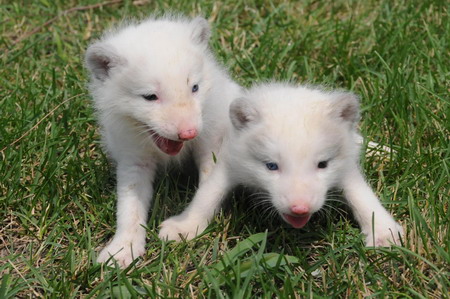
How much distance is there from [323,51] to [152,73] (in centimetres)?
227

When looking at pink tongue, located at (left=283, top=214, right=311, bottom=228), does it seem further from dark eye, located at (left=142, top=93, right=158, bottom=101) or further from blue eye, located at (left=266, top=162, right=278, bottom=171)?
dark eye, located at (left=142, top=93, right=158, bottom=101)

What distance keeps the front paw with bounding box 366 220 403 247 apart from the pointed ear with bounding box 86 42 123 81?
1.82m

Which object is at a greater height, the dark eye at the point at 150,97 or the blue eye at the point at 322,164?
the dark eye at the point at 150,97

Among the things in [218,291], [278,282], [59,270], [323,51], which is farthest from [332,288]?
[323,51]

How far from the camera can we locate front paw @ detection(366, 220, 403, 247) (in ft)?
13.5

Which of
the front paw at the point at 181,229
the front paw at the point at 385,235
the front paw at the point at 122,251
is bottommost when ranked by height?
the front paw at the point at 122,251

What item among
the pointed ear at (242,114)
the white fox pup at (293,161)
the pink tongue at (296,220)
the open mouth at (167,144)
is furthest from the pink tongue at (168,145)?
the pink tongue at (296,220)

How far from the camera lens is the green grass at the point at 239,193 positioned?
387 cm

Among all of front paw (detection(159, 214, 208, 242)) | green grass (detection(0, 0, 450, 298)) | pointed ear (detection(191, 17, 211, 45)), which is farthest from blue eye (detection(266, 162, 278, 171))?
pointed ear (detection(191, 17, 211, 45))

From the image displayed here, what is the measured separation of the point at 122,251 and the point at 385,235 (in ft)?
4.99

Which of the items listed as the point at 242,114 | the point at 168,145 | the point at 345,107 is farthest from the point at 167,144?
the point at 345,107

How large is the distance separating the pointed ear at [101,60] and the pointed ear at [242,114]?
29.8 inches

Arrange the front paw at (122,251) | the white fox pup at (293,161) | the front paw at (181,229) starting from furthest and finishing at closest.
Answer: the front paw at (181,229)
the front paw at (122,251)
the white fox pup at (293,161)

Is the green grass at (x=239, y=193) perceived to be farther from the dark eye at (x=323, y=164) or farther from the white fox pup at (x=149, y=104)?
the dark eye at (x=323, y=164)
